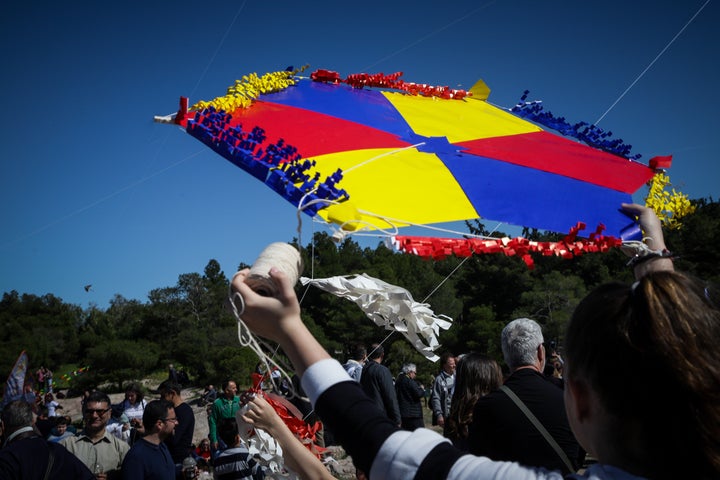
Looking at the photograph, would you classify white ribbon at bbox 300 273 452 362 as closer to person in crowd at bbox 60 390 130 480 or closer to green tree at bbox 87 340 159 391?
person in crowd at bbox 60 390 130 480

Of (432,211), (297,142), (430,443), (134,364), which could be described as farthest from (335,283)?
(134,364)

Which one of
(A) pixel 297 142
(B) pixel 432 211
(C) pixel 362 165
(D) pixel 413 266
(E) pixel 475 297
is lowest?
(B) pixel 432 211

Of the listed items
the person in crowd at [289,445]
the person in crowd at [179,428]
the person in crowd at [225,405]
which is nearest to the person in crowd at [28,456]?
the person in crowd at [289,445]

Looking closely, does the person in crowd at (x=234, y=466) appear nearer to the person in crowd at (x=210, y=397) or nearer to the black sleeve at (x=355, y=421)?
the black sleeve at (x=355, y=421)

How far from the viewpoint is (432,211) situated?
254 cm

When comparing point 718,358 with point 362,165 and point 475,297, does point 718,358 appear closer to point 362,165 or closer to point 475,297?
point 362,165

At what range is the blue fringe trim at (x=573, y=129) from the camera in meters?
3.57

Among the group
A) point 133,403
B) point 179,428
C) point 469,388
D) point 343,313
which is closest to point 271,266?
point 469,388

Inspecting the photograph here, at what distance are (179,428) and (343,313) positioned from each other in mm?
21773

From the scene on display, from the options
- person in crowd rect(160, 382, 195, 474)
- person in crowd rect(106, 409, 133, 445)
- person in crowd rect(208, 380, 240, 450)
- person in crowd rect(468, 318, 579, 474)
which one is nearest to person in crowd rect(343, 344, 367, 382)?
person in crowd rect(208, 380, 240, 450)

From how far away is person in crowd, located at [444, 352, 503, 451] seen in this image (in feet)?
10.9

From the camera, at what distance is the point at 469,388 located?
3.35m

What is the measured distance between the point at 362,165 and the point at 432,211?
40 cm

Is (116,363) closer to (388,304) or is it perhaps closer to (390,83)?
(390,83)
